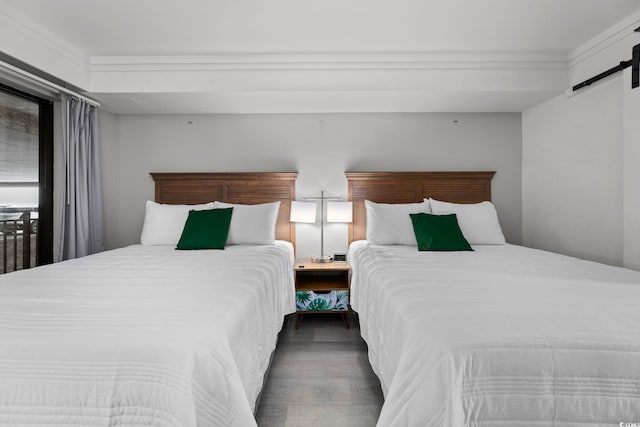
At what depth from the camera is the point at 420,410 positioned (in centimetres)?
108

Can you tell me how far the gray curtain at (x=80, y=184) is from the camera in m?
3.10

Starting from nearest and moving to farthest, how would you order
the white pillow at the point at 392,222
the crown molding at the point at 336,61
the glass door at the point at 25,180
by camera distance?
the glass door at the point at 25,180 → the crown molding at the point at 336,61 → the white pillow at the point at 392,222

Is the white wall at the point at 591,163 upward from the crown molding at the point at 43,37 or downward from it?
downward

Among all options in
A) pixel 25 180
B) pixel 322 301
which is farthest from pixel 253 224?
pixel 25 180

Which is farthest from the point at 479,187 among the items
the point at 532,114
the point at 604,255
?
the point at 604,255

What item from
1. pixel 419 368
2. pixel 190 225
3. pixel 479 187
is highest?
pixel 479 187

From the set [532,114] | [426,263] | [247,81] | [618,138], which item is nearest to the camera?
[426,263]

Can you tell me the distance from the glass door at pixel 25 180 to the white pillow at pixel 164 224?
0.81 metres

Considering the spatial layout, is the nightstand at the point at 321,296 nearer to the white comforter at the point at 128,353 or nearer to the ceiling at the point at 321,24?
the white comforter at the point at 128,353

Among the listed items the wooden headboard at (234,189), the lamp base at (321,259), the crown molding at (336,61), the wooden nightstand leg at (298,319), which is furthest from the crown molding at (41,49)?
the wooden nightstand leg at (298,319)

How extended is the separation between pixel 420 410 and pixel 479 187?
10.4ft

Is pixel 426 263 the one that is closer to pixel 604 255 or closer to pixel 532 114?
pixel 604 255

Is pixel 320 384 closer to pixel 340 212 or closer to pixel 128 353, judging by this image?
pixel 128 353

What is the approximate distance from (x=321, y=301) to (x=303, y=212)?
88 centimetres
